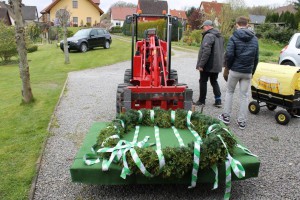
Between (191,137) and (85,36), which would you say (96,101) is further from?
(85,36)

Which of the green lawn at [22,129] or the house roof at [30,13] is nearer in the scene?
the green lawn at [22,129]

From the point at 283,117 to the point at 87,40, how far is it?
17.1 meters

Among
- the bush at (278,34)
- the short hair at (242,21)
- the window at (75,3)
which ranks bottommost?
the bush at (278,34)

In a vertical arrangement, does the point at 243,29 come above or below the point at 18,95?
above

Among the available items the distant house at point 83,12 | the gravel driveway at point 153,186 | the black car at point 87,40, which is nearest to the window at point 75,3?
the distant house at point 83,12

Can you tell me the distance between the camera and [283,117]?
668cm

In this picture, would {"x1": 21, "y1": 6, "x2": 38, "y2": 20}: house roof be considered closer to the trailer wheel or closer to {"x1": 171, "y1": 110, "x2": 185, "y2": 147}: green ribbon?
the trailer wheel

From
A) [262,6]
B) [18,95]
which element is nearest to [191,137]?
[18,95]

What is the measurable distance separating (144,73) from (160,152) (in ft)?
12.7

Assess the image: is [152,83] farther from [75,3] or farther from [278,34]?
[75,3]

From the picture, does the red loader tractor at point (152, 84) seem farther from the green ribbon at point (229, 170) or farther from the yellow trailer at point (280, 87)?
the green ribbon at point (229, 170)

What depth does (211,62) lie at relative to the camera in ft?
24.6

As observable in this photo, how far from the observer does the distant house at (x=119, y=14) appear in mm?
79344

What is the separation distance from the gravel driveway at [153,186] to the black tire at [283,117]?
4.4 inches
